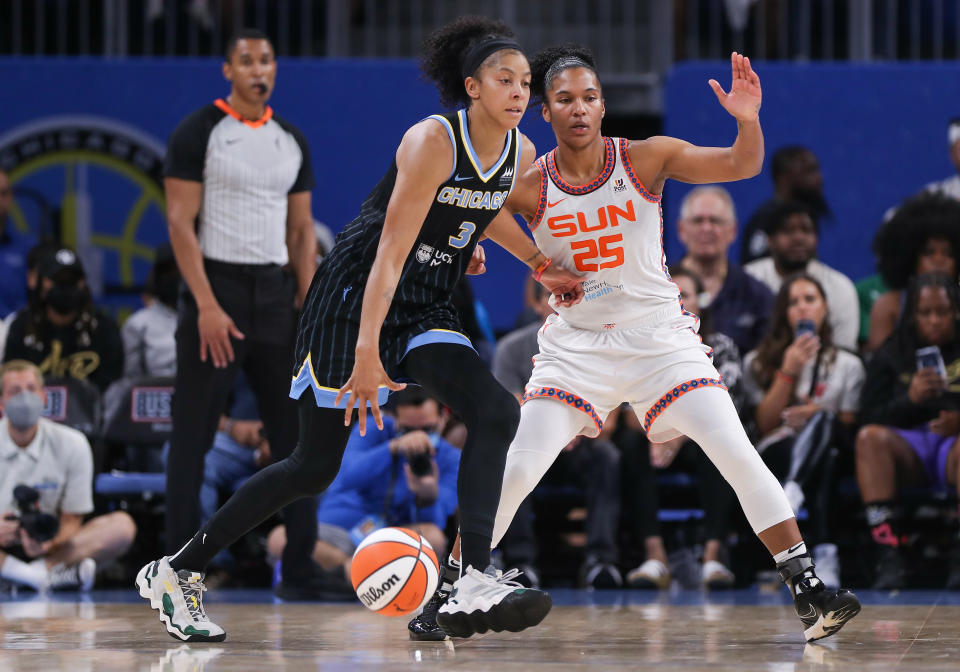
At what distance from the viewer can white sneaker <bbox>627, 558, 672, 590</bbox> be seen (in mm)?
6586

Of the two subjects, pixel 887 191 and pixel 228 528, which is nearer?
pixel 228 528

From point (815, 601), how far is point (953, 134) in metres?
5.17

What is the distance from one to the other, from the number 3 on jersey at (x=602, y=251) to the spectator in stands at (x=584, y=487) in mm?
2116

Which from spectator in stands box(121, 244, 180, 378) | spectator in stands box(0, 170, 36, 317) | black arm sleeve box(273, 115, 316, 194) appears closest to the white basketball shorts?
black arm sleeve box(273, 115, 316, 194)

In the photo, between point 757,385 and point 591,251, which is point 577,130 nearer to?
point 591,251

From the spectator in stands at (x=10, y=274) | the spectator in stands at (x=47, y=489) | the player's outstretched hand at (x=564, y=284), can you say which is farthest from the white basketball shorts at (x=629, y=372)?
the spectator in stands at (x=10, y=274)

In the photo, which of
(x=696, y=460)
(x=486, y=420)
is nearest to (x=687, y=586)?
(x=696, y=460)

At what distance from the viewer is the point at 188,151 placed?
5.71 metres

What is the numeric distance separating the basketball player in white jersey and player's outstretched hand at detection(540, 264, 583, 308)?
6 cm

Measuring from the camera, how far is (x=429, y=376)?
4.03m

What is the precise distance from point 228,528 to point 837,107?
18.7 ft

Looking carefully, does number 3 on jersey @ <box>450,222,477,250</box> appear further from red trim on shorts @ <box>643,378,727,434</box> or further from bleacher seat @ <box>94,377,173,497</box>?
bleacher seat @ <box>94,377,173,497</box>

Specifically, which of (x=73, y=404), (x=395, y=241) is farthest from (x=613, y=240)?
(x=73, y=404)

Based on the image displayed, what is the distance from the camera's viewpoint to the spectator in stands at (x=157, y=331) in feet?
25.2
